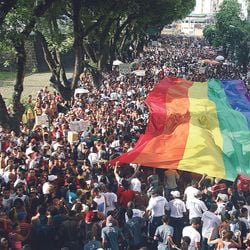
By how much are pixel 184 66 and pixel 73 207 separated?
32.4 meters

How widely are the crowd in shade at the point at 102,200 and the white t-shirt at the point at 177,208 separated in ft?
0.06

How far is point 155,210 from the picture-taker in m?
11.6

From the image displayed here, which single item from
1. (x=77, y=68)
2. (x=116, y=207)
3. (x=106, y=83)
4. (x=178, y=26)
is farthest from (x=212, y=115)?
(x=178, y=26)

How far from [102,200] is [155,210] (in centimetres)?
101

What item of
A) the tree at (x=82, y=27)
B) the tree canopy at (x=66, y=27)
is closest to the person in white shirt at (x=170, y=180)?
the tree canopy at (x=66, y=27)

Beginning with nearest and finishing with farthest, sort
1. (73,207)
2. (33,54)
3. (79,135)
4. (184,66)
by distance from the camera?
(73,207) → (79,135) → (184,66) → (33,54)

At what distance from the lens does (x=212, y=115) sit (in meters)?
16.5

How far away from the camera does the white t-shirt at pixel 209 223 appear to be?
10703mm

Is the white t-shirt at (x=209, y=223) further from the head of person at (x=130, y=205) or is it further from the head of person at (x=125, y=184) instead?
the head of person at (x=125, y=184)

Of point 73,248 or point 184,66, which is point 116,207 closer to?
point 73,248

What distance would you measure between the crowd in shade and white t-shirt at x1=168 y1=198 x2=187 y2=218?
0.06 feet

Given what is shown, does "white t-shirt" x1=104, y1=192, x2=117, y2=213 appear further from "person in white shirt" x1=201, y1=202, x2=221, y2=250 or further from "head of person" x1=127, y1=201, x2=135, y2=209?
"person in white shirt" x1=201, y1=202, x2=221, y2=250

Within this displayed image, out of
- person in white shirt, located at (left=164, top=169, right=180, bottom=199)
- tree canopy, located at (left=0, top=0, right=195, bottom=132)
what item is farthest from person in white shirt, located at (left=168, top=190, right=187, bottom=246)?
tree canopy, located at (left=0, top=0, right=195, bottom=132)

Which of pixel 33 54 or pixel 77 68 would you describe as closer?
pixel 77 68
